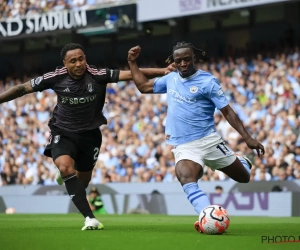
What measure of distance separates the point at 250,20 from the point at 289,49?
3.06 metres

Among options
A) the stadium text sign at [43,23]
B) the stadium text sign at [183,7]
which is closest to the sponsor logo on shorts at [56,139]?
the stadium text sign at [183,7]

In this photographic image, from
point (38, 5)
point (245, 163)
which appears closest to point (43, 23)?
point (38, 5)

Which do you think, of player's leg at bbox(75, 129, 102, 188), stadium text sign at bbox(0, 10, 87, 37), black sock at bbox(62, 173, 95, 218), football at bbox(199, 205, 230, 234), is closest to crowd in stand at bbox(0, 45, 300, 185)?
stadium text sign at bbox(0, 10, 87, 37)

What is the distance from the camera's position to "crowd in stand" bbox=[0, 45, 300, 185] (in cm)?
1936

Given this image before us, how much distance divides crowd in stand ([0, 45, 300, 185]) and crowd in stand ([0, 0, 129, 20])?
287 centimetres

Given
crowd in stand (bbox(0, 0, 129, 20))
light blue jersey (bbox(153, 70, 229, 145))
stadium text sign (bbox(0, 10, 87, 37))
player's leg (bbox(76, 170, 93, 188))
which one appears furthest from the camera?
stadium text sign (bbox(0, 10, 87, 37))

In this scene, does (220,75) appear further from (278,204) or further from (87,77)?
(87,77)

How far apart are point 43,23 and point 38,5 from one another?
0.96m

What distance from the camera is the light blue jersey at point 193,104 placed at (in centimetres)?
952

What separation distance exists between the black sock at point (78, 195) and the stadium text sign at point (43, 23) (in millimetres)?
15321

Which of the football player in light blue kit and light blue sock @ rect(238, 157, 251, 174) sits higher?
the football player in light blue kit

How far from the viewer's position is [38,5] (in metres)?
26.6

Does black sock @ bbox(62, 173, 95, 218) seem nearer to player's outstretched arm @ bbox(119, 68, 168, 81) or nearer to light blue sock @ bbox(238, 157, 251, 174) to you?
player's outstretched arm @ bbox(119, 68, 168, 81)

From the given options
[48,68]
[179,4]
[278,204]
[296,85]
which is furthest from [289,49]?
[48,68]
